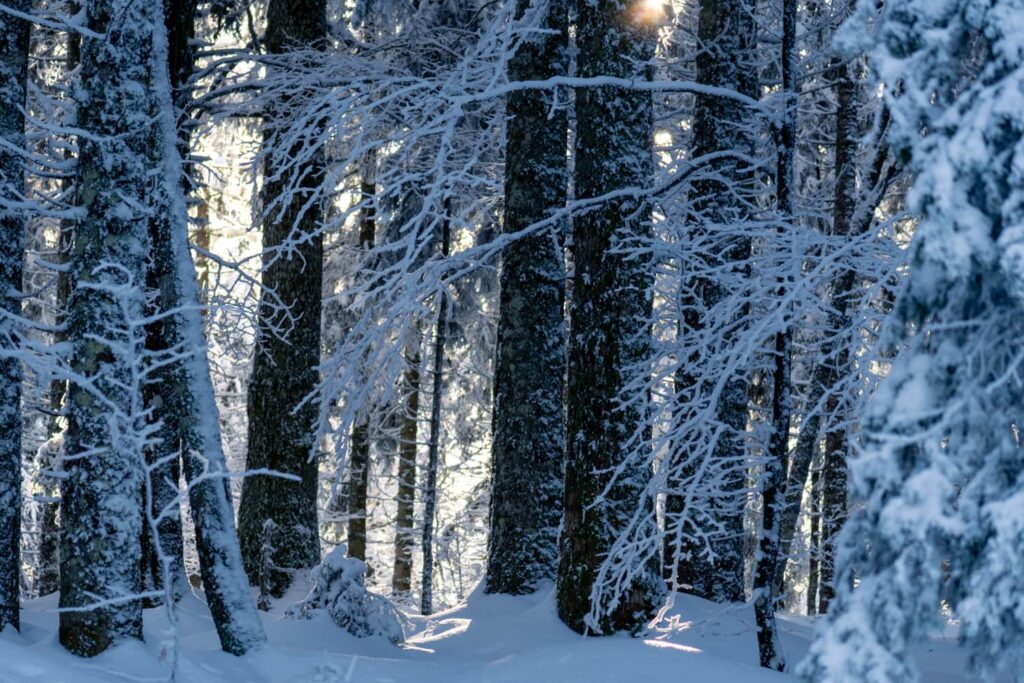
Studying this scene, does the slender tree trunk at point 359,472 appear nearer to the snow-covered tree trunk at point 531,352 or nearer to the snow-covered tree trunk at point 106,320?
the snow-covered tree trunk at point 531,352

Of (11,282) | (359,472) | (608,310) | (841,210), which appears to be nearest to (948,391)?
(608,310)

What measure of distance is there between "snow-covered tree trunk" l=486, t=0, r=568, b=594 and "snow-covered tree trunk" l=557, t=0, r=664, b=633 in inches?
81.2

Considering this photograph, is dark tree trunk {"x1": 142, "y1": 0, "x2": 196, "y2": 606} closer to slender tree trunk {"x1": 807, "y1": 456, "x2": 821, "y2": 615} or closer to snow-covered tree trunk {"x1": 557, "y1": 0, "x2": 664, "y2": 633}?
snow-covered tree trunk {"x1": 557, "y1": 0, "x2": 664, "y2": 633}

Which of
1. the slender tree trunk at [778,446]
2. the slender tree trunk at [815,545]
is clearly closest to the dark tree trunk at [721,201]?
the slender tree trunk at [778,446]

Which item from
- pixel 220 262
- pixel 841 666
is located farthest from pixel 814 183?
pixel 841 666

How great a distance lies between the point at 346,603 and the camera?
9.12 meters

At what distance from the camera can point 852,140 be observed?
520 inches

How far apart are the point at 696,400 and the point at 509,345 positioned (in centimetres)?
375

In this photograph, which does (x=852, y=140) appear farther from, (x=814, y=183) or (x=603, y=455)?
(x=603, y=455)

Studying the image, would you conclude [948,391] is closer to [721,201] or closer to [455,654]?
[455,654]

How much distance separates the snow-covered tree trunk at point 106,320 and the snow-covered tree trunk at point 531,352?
4242 millimetres

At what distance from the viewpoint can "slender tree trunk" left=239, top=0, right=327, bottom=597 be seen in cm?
1141

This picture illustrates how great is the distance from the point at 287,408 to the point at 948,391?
8597 millimetres

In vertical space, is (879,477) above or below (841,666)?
above
